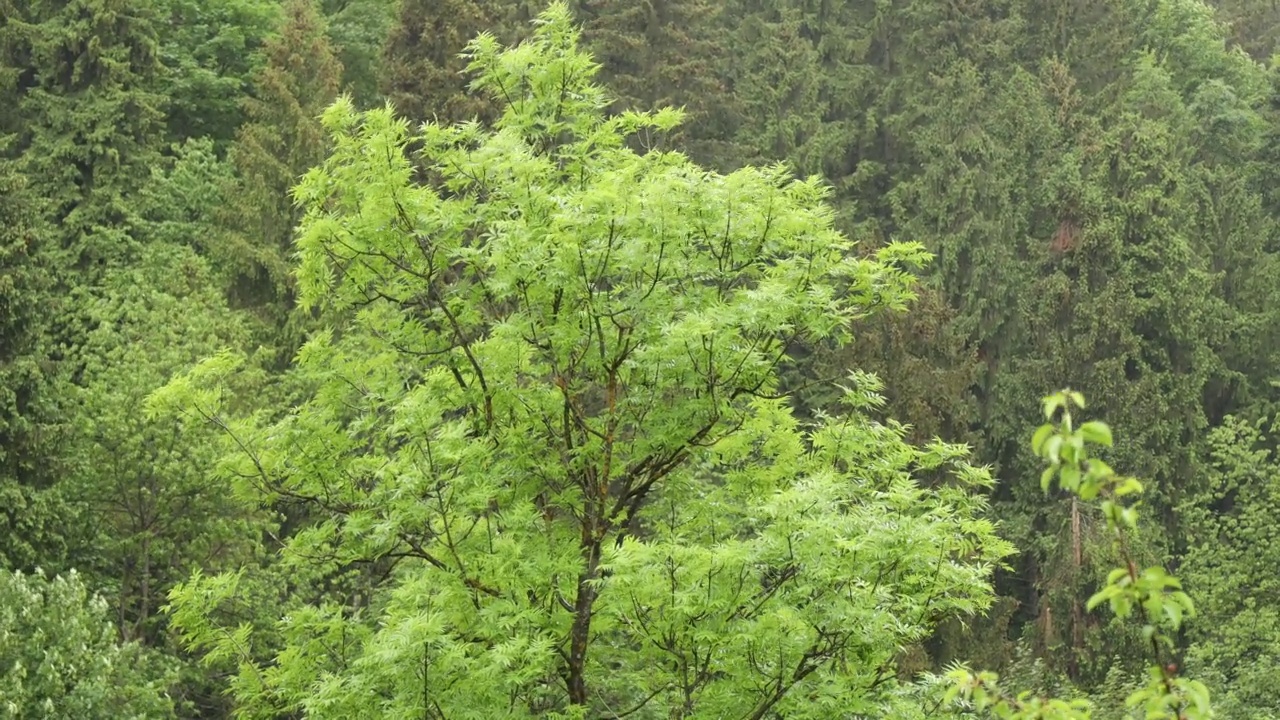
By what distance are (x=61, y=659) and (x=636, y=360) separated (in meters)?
8.65

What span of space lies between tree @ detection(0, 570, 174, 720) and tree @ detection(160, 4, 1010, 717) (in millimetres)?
5000

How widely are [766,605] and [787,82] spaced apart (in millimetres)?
27849

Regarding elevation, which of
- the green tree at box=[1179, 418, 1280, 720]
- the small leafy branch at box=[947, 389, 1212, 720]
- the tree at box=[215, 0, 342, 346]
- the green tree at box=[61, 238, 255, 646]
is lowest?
the green tree at box=[1179, 418, 1280, 720]

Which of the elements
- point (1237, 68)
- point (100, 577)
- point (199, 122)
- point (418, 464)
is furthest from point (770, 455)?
point (1237, 68)

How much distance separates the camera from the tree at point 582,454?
29.1 feet

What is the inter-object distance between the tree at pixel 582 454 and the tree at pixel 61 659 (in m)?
5.00

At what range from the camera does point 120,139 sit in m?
29.1

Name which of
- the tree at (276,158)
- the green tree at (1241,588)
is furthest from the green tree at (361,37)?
the green tree at (1241,588)

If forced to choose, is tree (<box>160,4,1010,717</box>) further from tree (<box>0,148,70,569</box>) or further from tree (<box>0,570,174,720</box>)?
tree (<box>0,148,70,569</box>)

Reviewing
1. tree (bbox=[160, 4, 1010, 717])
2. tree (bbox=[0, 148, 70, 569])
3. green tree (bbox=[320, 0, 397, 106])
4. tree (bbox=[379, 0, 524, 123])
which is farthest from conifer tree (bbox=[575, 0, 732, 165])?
tree (bbox=[160, 4, 1010, 717])

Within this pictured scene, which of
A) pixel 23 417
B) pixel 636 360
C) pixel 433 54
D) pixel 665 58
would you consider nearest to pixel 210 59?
pixel 433 54

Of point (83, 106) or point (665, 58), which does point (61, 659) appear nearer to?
point (83, 106)

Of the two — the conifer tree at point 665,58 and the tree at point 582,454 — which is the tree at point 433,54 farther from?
the tree at point 582,454

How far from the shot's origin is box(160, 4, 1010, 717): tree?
8.87 m
